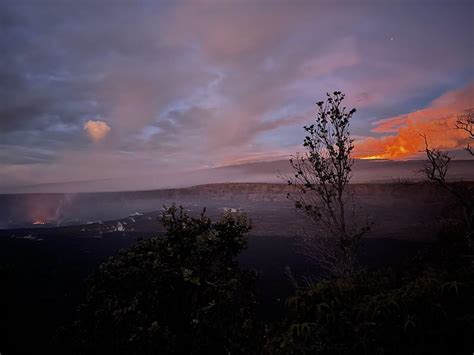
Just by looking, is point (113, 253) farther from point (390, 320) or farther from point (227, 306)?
point (390, 320)

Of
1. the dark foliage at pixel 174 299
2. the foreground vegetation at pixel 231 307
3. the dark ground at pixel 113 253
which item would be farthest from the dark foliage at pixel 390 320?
the dark ground at pixel 113 253

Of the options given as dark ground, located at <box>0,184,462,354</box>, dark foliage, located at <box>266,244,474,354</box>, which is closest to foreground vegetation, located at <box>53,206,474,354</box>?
dark foliage, located at <box>266,244,474,354</box>

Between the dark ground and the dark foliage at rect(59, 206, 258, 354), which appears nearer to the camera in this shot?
the dark foliage at rect(59, 206, 258, 354)

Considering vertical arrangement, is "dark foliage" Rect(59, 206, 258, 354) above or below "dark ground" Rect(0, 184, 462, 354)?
above

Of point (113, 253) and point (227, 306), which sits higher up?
point (227, 306)

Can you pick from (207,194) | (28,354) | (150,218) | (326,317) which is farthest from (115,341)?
(207,194)

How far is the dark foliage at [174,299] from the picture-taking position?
23.8 feet

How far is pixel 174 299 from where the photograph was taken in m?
7.80

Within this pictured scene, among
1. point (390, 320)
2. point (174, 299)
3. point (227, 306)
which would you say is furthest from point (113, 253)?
point (390, 320)

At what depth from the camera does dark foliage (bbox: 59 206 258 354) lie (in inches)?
285

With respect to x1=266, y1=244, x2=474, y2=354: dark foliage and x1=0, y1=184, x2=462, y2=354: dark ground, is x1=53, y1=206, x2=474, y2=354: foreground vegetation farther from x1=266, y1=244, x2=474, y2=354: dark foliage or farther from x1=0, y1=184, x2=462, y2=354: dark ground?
x1=0, y1=184, x2=462, y2=354: dark ground

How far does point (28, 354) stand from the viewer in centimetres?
2517

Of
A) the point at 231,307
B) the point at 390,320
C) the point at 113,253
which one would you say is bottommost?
the point at 113,253

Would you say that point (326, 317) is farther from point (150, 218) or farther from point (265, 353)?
point (150, 218)
